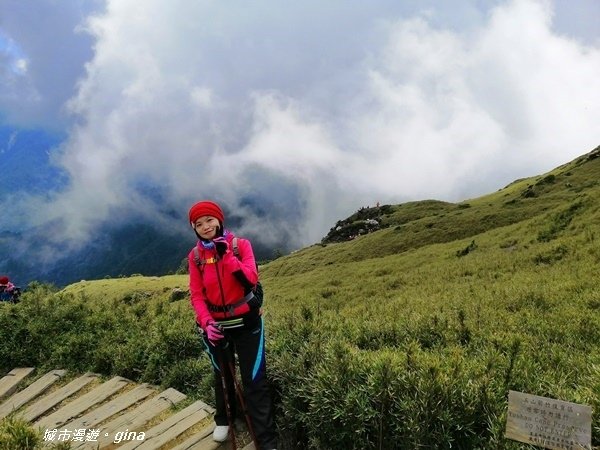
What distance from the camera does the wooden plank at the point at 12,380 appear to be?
10.0 meters

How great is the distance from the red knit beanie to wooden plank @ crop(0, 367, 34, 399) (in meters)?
7.52

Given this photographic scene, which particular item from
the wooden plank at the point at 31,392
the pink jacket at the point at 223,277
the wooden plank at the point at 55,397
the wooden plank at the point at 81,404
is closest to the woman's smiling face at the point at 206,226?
the pink jacket at the point at 223,277

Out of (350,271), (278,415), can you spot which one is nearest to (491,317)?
(278,415)

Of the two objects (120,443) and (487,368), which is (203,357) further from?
(487,368)

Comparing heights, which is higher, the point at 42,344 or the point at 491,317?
the point at 42,344

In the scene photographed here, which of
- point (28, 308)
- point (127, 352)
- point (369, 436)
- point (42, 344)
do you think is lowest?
point (369, 436)

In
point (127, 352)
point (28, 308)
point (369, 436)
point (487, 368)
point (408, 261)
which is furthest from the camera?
point (408, 261)

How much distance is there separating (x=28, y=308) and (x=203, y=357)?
708 cm

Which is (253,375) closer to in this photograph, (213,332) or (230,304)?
(213,332)

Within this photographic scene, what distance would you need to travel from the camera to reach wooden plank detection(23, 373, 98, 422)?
8398 millimetres

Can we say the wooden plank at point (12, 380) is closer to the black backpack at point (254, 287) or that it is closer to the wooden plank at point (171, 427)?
the wooden plank at point (171, 427)

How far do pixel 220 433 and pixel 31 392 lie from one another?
5887 millimetres

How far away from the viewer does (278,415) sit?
634 centimetres

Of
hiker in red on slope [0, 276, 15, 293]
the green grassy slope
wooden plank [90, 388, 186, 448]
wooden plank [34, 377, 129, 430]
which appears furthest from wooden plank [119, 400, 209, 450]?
hiker in red on slope [0, 276, 15, 293]
